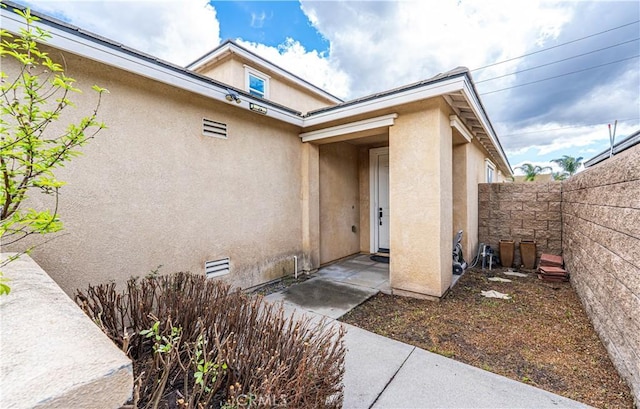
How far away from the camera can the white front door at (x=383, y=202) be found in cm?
876

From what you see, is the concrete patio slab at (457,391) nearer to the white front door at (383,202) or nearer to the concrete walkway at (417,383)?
the concrete walkway at (417,383)

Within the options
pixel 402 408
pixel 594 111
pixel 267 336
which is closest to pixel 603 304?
pixel 402 408

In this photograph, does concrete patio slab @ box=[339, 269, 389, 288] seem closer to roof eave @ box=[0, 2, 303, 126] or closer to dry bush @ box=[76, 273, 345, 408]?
dry bush @ box=[76, 273, 345, 408]

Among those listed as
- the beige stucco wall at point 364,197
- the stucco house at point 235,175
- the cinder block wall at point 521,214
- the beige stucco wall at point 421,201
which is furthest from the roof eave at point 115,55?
the cinder block wall at point 521,214

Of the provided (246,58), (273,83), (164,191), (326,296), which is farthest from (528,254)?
(246,58)

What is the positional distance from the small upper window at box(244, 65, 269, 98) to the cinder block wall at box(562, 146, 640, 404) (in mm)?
8626

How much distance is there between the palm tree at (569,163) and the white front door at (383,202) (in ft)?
83.7

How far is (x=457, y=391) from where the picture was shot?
8.91 feet

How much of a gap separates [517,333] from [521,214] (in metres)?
5.29

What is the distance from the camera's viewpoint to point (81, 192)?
3.49 meters

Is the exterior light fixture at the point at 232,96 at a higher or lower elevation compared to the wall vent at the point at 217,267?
higher

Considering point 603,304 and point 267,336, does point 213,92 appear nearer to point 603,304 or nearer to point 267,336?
point 267,336

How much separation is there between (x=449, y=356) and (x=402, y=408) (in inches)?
48.8

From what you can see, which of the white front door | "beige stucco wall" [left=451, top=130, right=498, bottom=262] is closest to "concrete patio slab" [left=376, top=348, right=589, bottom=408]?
"beige stucco wall" [left=451, top=130, right=498, bottom=262]
